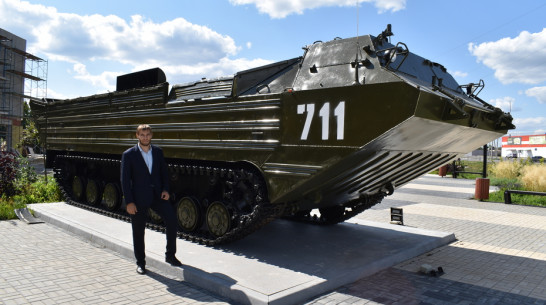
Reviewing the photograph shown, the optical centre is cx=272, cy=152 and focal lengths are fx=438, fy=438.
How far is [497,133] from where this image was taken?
19.7 ft

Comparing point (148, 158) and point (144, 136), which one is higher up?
point (144, 136)

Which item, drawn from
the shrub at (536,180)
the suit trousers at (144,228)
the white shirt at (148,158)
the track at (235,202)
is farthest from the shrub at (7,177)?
the shrub at (536,180)

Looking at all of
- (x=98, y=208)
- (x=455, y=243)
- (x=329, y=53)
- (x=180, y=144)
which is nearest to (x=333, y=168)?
(x=329, y=53)

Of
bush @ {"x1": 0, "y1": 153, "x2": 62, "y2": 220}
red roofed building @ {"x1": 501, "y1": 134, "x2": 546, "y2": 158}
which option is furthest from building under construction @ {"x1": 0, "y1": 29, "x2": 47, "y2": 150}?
red roofed building @ {"x1": 501, "y1": 134, "x2": 546, "y2": 158}

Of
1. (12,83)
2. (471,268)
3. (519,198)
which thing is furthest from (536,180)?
(12,83)

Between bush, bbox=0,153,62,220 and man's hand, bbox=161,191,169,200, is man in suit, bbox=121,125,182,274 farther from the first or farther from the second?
bush, bbox=0,153,62,220

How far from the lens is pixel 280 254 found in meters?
6.05

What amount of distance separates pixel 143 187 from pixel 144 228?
0.50 m

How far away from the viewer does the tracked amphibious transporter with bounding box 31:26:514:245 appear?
15.6 feet

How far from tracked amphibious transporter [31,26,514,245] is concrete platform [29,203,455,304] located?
0.45m

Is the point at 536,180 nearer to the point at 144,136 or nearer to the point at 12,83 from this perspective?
the point at 144,136

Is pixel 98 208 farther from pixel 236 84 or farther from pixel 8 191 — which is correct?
pixel 236 84

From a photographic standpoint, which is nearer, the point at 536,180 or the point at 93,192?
the point at 93,192

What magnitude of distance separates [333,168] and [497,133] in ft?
8.38
